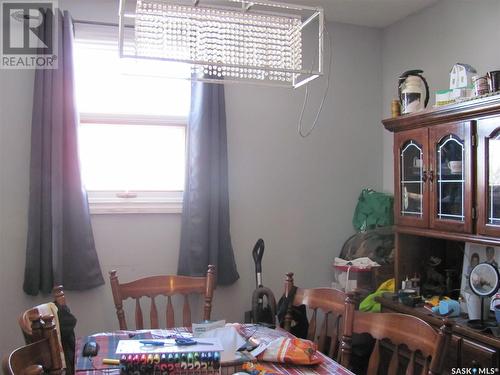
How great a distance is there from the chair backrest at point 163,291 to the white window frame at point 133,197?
2.13ft

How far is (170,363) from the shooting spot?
1.32 meters

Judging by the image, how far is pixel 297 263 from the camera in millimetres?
3188

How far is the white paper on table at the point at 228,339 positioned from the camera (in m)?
1.57

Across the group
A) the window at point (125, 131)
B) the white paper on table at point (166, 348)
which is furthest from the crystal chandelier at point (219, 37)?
the window at point (125, 131)

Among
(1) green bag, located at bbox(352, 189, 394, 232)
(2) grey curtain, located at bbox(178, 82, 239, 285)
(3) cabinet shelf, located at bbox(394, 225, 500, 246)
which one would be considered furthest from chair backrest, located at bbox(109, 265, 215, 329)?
(1) green bag, located at bbox(352, 189, 394, 232)

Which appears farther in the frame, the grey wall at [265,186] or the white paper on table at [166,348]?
the grey wall at [265,186]

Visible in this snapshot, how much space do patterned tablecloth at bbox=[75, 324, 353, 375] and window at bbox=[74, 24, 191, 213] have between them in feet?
3.56

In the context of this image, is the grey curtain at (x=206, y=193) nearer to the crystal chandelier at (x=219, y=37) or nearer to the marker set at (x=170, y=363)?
the crystal chandelier at (x=219, y=37)

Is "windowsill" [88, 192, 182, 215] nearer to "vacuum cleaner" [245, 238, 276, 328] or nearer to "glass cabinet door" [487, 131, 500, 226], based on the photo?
"vacuum cleaner" [245, 238, 276, 328]

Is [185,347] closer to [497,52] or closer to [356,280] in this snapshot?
[356,280]

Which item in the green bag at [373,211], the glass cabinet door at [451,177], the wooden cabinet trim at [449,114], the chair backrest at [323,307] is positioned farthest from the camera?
the green bag at [373,211]

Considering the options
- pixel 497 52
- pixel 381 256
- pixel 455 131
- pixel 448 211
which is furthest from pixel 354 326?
pixel 497 52

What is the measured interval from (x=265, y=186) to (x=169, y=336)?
4.75 feet

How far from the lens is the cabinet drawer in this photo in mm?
1869
